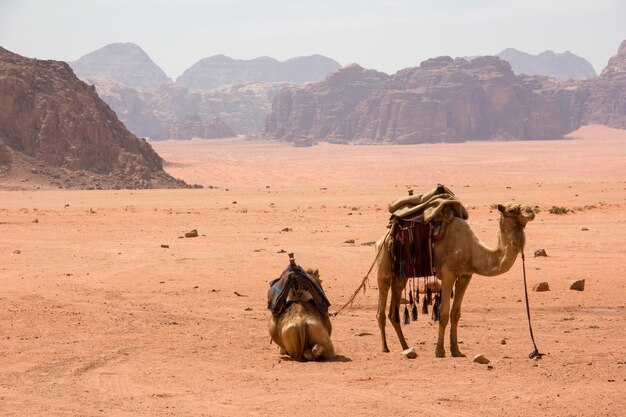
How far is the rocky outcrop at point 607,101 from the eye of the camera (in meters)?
181

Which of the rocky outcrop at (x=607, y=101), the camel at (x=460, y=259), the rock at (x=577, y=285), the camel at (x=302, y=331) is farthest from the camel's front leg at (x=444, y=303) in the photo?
the rocky outcrop at (x=607, y=101)

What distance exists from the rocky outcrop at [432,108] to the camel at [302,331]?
140m

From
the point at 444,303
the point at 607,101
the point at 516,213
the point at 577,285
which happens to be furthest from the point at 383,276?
the point at 607,101

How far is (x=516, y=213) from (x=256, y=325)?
4.68m

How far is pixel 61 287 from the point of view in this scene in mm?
16297

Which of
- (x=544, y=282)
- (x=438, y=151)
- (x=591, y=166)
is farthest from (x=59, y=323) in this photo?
(x=438, y=151)

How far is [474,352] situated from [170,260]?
10.4 m

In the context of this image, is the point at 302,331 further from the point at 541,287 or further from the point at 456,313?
the point at 541,287

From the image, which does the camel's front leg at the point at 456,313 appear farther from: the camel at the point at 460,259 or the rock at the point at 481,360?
the rock at the point at 481,360

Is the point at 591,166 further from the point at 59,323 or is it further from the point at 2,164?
the point at 59,323

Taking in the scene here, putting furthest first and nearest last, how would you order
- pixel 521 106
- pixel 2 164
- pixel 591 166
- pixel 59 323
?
1. pixel 521 106
2. pixel 591 166
3. pixel 2 164
4. pixel 59 323

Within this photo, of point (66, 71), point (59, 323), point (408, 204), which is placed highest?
point (66, 71)

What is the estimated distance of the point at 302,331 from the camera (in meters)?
10.1

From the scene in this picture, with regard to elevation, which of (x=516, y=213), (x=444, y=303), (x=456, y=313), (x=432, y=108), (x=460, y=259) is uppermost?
(x=432, y=108)
